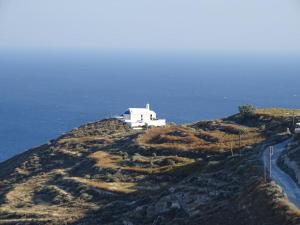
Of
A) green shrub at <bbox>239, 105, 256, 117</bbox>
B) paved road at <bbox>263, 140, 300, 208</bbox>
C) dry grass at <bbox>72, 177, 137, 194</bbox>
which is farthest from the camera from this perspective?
green shrub at <bbox>239, 105, 256, 117</bbox>

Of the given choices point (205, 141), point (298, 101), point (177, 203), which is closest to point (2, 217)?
point (177, 203)

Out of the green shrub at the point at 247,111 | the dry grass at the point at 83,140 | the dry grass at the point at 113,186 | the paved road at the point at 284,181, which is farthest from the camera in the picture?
the dry grass at the point at 83,140

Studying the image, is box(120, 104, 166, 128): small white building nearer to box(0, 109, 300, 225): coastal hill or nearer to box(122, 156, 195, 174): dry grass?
box(0, 109, 300, 225): coastal hill

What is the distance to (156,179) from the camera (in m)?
48.5

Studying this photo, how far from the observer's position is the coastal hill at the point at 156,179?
3506 centimetres

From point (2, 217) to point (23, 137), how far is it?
94762 mm

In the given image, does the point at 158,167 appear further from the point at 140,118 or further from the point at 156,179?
the point at 140,118

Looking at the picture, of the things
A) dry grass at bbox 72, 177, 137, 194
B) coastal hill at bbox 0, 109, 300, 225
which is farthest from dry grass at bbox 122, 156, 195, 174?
dry grass at bbox 72, 177, 137, 194

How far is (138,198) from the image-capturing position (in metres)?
43.6

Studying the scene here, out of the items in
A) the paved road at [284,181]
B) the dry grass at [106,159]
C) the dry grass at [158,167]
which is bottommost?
the dry grass at [106,159]

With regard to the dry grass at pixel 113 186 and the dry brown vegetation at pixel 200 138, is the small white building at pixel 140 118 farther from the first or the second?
the dry grass at pixel 113 186

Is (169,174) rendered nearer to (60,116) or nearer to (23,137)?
(23,137)

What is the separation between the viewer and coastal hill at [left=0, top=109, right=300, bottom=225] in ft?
115

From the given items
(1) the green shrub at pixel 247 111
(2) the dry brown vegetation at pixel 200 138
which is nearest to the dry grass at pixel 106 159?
(2) the dry brown vegetation at pixel 200 138
